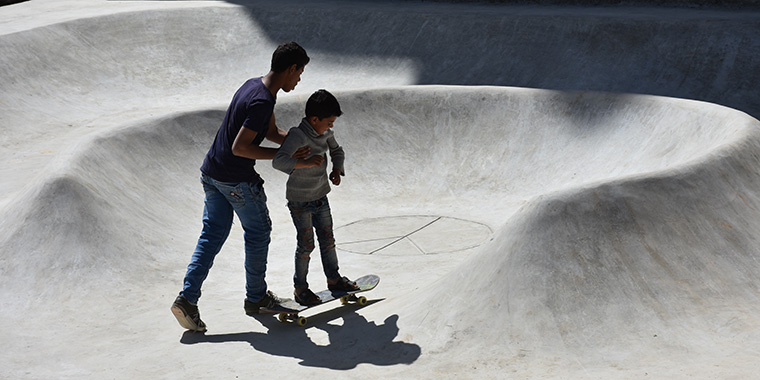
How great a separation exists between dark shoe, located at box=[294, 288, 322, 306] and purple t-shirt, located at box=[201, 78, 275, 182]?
908 mm

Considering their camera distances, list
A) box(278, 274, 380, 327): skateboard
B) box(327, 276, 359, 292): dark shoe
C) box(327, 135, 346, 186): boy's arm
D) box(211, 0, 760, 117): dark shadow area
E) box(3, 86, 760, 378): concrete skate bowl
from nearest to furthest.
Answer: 1. box(3, 86, 760, 378): concrete skate bowl
2. box(327, 135, 346, 186): boy's arm
3. box(278, 274, 380, 327): skateboard
4. box(327, 276, 359, 292): dark shoe
5. box(211, 0, 760, 117): dark shadow area

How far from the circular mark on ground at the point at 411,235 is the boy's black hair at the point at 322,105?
3.09 meters

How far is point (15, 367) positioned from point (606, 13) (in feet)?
36.8

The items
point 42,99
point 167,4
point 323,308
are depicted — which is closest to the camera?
point 323,308

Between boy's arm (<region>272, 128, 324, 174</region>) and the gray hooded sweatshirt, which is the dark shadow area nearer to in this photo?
the gray hooded sweatshirt

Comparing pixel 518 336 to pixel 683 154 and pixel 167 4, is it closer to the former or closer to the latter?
pixel 683 154

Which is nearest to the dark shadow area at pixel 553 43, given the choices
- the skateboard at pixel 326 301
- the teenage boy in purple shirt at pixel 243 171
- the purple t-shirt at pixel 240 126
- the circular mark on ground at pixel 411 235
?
the circular mark on ground at pixel 411 235

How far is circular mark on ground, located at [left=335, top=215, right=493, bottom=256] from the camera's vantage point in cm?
793

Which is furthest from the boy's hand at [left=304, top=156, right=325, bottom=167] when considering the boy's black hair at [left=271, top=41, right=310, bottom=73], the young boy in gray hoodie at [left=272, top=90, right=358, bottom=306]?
the boy's black hair at [left=271, top=41, right=310, bottom=73]

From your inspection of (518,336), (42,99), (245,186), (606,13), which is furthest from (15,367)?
(606,13)

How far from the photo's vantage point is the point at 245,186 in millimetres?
4848

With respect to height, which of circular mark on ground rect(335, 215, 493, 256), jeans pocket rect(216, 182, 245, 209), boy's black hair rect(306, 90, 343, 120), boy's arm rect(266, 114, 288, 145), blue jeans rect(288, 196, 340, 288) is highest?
boy's black hair rect(306, 90, 343, 120)

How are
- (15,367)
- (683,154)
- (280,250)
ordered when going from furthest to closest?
(280,250) < (683,154) < (15,367)

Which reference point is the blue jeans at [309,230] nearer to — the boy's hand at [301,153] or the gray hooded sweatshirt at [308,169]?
the gray hooded sweatshirt at [308,169]
